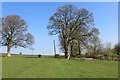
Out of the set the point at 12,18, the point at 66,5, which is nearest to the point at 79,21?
the point at 66,5

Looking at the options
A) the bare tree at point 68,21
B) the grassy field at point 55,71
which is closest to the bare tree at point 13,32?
the bare tree at point 68,21

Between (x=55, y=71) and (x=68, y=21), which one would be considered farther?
(x=68, y=21)

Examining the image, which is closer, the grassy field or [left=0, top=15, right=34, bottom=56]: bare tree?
the grassy field

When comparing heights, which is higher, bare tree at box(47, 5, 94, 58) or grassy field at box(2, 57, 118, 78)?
bare tree at box(47, 5, 94, 58)

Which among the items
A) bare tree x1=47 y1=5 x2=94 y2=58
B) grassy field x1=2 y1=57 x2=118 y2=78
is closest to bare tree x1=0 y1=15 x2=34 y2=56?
bare tree x1=47 y1=5 x2=94 y2=58

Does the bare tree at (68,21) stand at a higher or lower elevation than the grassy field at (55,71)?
higher

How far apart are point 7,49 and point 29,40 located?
6683mm

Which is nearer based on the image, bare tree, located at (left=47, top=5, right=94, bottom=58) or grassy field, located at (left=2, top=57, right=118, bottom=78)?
grassy field, located at (left=2, top=57, right=118, bottom=78)

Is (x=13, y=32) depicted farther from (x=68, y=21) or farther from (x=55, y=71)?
(x=55, y=71)

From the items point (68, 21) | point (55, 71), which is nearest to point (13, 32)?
point (68, 21)

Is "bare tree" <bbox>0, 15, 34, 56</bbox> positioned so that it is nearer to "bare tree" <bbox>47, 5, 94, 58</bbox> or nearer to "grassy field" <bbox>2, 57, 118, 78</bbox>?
"bare tree" <bbox>47, 5, 94, 58</bbox>

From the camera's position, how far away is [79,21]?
31906 millimetres

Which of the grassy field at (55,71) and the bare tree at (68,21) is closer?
the grassy field at (55,71)

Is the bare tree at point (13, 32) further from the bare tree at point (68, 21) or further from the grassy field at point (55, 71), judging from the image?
the grassy field at point (55, 71)
